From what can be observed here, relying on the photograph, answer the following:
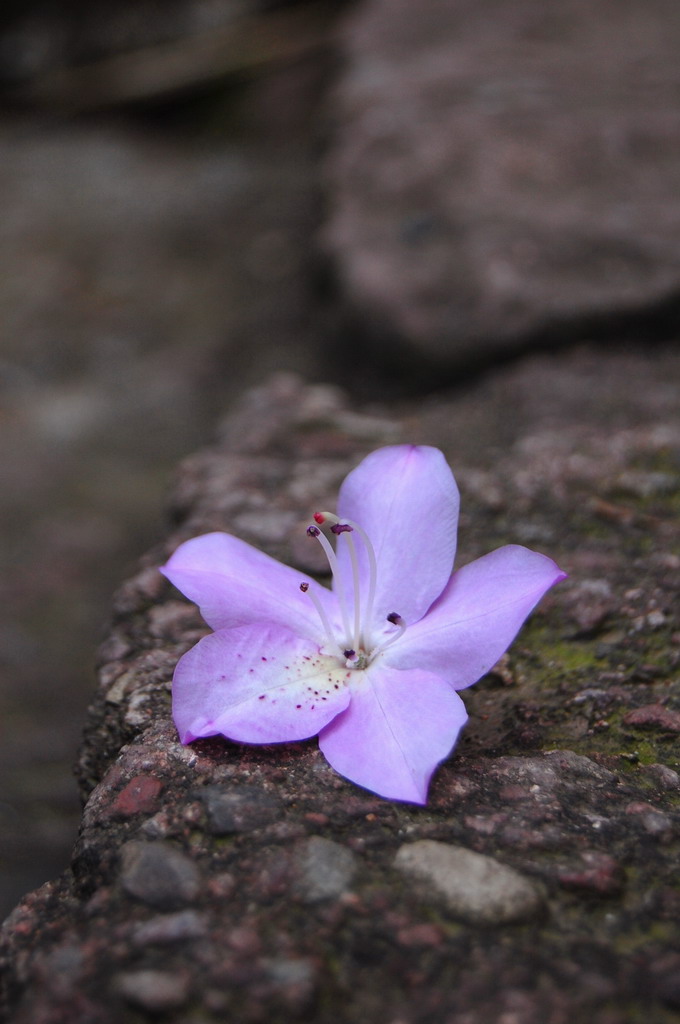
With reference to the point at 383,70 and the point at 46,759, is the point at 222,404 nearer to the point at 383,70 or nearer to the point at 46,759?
the point at 46,759

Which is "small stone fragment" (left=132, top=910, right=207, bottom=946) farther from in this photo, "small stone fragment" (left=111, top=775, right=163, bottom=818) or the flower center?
the flower center

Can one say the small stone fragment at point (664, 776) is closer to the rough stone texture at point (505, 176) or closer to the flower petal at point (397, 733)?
the flower petal at point (397, 733)

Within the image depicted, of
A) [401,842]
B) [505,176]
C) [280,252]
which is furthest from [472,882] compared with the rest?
[280,252]

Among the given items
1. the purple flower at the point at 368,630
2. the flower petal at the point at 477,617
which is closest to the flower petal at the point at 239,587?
the purple flower at the point at 368,630

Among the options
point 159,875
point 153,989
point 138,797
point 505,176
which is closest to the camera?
point 153,989

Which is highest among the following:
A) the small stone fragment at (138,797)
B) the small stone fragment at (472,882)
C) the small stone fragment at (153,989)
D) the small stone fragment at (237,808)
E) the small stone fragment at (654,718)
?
the small stone fragment at (153,989)

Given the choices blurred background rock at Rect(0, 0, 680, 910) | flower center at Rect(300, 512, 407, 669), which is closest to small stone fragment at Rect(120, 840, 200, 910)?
flower center at Rect(300, 512, 407, 669)

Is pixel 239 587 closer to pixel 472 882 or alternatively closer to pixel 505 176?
pixel 472 882
